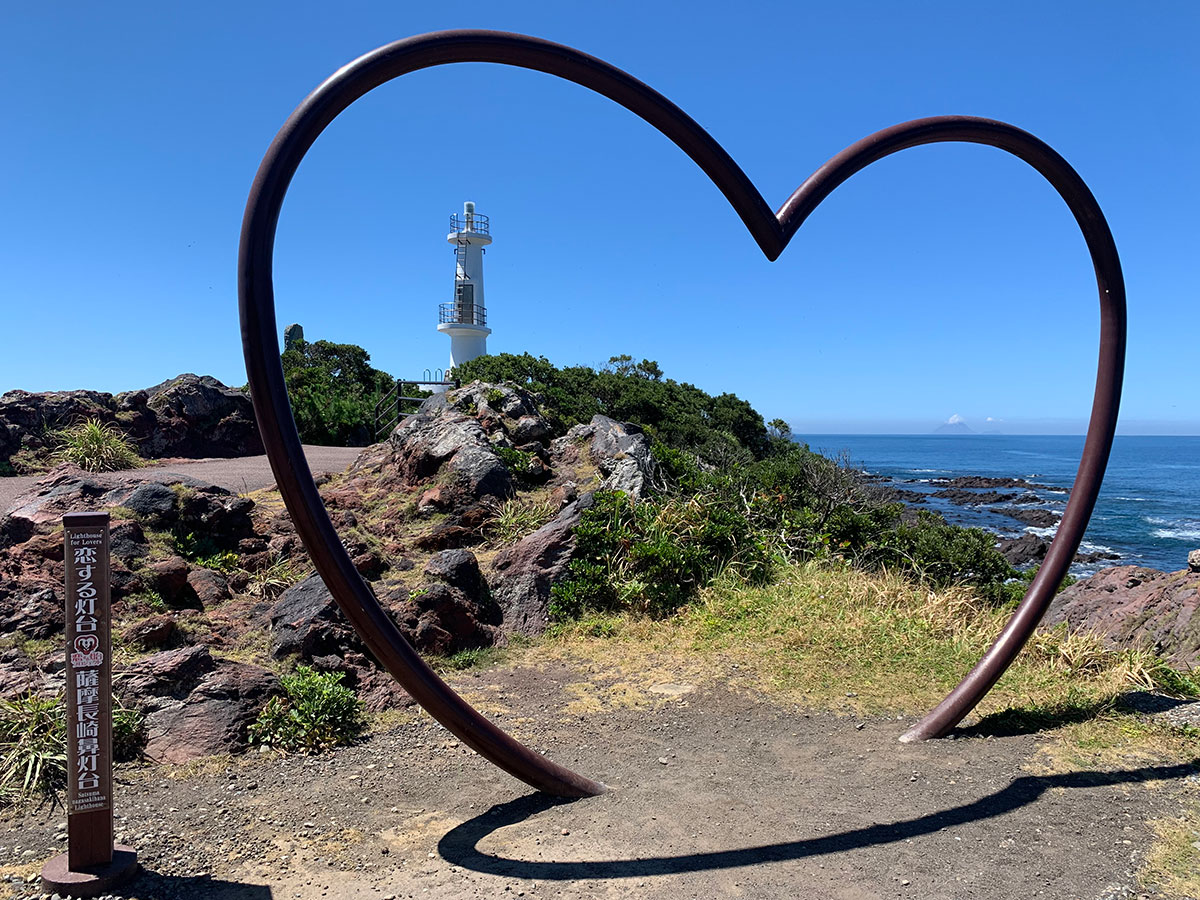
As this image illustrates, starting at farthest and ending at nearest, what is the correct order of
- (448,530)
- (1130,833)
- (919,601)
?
1. (448,530)
2. (919,601)
3. (1130,833)

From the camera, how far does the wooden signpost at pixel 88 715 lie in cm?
356

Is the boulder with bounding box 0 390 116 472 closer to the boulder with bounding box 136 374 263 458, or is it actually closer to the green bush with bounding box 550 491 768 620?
the boulder with bounding box 136 374 263 458

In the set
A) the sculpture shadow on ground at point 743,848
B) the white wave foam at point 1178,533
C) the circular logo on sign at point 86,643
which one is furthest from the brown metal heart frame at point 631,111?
the white wave foam at point 1178,533

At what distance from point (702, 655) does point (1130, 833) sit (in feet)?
→ 12.0

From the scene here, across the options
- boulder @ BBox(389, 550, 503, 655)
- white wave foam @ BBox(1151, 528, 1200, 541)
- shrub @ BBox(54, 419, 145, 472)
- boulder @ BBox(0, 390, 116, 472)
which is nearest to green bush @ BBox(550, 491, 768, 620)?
boulder @ BBox(389, 550, 503, 655)

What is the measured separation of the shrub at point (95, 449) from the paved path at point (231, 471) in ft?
1.65

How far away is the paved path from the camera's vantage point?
13.1m

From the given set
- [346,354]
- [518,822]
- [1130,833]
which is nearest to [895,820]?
[1130,833]

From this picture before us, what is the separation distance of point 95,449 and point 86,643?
13.5 m

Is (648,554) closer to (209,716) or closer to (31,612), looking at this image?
(209,716)

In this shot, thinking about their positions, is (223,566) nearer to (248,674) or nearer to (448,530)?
(448,530)

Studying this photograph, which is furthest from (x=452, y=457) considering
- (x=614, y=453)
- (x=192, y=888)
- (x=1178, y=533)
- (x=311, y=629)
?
(x=1178, y=533)

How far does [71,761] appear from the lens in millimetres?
3576

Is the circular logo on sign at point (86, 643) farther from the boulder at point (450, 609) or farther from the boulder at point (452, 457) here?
the boulder at point (452, 457)
